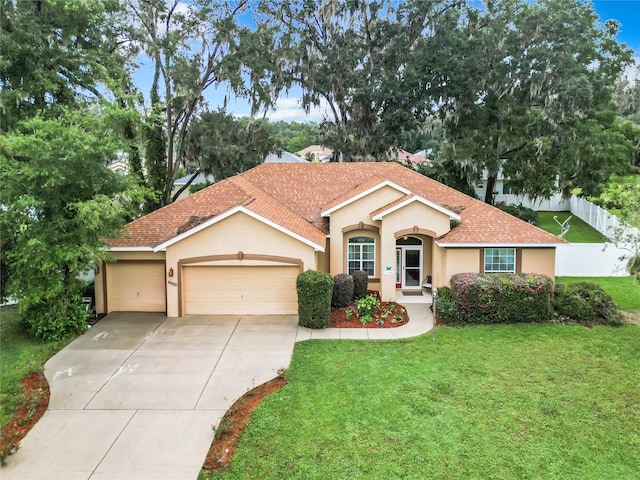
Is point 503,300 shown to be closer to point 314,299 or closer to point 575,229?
point 314,299

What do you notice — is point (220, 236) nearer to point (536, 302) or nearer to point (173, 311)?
point (173, 311)

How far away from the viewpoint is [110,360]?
1248 cm

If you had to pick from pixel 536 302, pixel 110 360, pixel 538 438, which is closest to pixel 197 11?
pixel 110 360

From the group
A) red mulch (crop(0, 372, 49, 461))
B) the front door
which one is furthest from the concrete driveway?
the front door

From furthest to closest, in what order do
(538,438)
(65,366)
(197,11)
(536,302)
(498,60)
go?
(498,60) → (197,11) → (536,302) → (65,366) → (538,438)

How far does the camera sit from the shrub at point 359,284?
1757 centimetres

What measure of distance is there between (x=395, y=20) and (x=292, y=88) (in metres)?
7.64

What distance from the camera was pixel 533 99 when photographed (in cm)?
2838

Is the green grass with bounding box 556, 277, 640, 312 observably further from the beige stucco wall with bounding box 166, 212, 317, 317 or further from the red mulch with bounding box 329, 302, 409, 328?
the beige stucco wall with bounding box 166, 212, 317, 317

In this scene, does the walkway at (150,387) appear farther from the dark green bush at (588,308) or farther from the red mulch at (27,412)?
→ the dark green bush at (588,308)

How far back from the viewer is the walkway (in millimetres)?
8133

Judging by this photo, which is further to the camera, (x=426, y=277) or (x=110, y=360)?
(x=426, y=277)

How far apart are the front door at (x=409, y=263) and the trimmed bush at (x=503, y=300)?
3600 millimetres

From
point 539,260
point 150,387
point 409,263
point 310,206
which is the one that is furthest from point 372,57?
point 150,387
